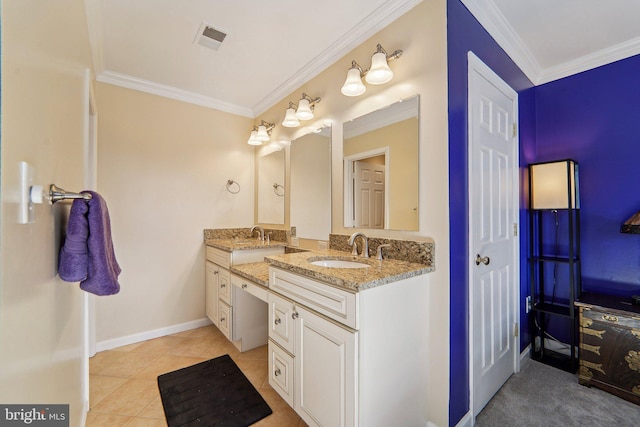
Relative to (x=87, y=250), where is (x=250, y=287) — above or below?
below

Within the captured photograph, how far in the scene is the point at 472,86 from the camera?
5.25 feet

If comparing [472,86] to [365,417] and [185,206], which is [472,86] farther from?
[185,206]

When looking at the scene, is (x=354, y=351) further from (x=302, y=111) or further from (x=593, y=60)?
(x=593, y=60)

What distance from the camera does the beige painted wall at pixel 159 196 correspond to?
249cm

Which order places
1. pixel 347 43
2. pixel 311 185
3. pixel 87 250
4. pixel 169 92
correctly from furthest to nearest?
pixel 169 92
pixel 311 185
pixel 347 43
pixel 87 250

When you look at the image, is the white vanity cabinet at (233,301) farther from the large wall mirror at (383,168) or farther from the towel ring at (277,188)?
the large wall mirror at (383,168)

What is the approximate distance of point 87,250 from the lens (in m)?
1.01

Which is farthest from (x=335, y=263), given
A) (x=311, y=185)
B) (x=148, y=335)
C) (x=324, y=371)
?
(x=148, y=335)

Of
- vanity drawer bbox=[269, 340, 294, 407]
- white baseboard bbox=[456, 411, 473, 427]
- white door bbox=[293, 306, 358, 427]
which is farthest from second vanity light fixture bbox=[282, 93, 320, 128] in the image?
white baseboard bbox=[456, 411, 473, 427]

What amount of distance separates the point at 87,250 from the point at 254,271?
123cm

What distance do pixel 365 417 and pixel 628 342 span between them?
1862 mm

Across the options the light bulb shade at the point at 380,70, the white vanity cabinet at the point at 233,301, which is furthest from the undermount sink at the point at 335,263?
the light bulb shade at the point at 380,70

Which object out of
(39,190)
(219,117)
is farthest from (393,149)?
(219,117)

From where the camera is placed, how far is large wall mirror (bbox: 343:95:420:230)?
1590 mm
